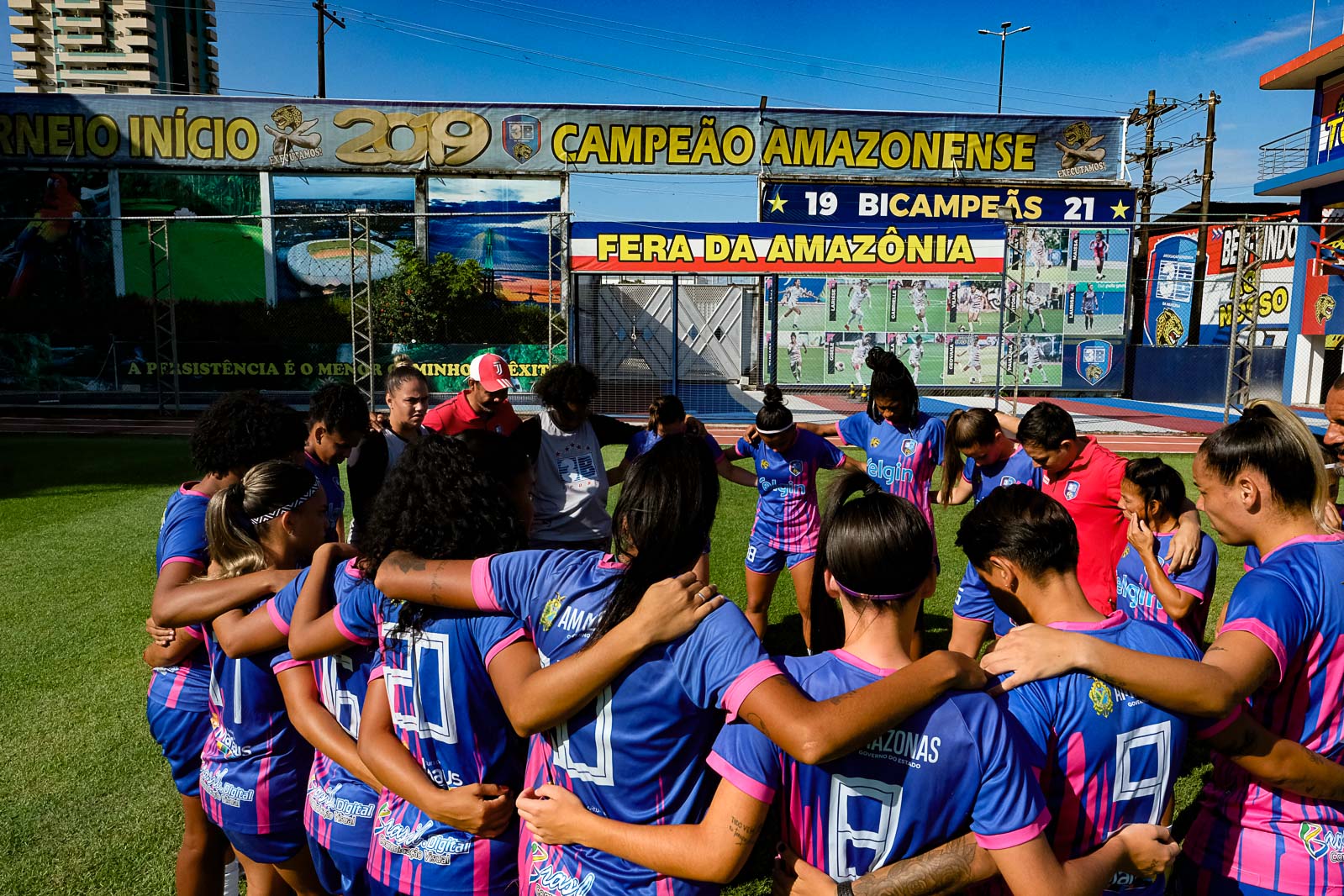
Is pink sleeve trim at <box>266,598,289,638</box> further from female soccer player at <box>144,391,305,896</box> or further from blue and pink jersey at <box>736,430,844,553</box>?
blue and pink jersey at <box>736,430,844,553</box>

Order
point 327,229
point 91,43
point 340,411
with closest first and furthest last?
point 340,411 < point 327,229 < point 91,43

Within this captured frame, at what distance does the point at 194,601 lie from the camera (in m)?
2.55

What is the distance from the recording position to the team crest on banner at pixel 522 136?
23.5m

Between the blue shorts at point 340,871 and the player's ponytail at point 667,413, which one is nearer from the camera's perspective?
the blue shorts at point 340,871

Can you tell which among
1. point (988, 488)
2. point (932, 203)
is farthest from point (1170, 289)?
point (988, 488)

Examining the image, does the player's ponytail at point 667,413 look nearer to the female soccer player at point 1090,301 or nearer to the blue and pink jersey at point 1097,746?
the blue and pink jersey at point 1097,746

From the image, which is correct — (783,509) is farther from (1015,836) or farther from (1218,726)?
(1015,836)

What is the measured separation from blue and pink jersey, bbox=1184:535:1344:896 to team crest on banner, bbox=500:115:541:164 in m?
23.9

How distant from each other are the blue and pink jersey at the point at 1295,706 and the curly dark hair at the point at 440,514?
6.11 ft

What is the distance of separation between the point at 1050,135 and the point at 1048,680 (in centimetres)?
2695

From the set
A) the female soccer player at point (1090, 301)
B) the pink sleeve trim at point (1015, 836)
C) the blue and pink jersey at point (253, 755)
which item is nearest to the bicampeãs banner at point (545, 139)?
the female soccer player at point (1090, 301)

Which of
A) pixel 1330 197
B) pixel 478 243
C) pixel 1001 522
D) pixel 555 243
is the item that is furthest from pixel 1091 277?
pixel 1001 522

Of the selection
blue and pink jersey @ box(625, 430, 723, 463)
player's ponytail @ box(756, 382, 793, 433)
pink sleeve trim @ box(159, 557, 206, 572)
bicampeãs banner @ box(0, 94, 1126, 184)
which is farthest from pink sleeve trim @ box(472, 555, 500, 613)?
bicampeãs banner @ box(0, 94, 1126, 184)

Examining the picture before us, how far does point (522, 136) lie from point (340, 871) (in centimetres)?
2366
